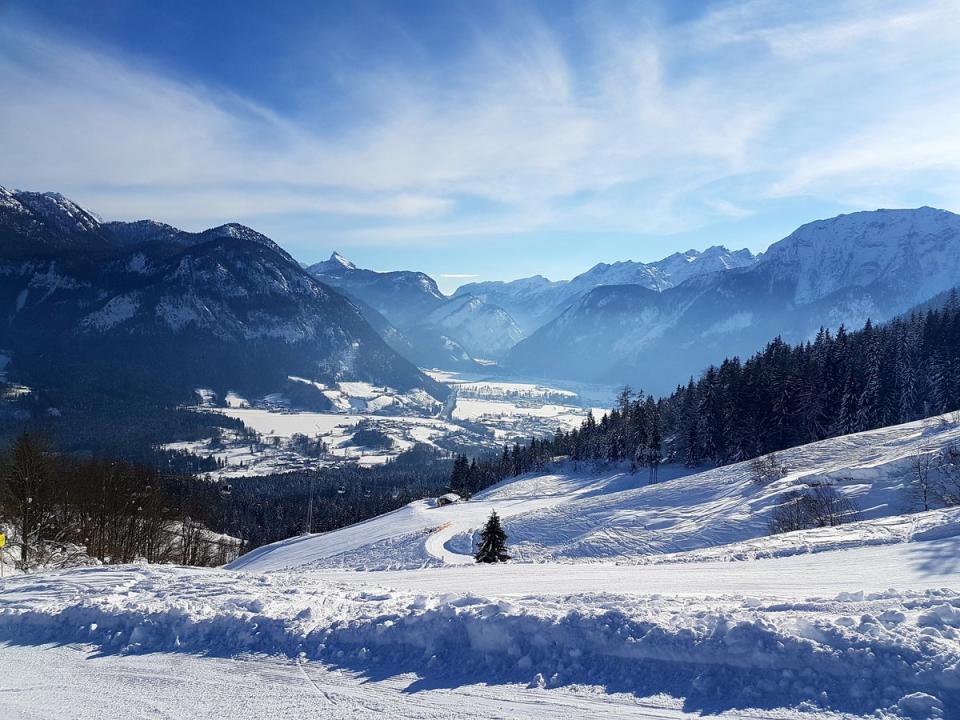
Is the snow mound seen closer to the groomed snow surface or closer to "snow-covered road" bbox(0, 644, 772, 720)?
the groomed snow surface

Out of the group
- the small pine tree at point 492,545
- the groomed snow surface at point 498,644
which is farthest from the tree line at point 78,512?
the small pine tree at point 492,545

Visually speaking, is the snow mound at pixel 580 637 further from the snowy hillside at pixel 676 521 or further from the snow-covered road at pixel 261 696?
the snowy hillside at pixel 676 521

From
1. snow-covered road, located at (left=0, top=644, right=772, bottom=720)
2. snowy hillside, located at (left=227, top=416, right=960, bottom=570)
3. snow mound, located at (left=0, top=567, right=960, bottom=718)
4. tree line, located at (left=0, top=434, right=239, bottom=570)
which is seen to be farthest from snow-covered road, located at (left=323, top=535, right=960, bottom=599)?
tree line, located at (left=0, top=434, right=239, bottom=570)

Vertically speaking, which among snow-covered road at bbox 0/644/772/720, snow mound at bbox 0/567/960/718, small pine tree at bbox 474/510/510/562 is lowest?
small pine tree at bbox 474/510/510/562

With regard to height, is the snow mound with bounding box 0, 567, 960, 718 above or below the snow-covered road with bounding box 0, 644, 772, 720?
above

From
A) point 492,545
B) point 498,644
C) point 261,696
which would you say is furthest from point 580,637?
point 492,545

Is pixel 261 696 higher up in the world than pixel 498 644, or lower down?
lower down

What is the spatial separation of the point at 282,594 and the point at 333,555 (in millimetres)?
31805

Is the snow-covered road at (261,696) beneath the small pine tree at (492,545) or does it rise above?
above

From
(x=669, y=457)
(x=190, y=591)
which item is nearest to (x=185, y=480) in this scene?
(x=669, y=457)

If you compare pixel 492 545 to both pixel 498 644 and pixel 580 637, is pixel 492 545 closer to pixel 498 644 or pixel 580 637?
pixel 498 644

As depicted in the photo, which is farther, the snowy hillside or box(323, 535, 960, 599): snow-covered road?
the snowy hillside

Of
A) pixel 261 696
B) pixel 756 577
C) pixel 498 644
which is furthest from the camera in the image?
pixel 756 577

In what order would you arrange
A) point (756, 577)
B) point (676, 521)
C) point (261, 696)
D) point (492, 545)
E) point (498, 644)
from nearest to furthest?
1. point (261, 696)
2. point (498, 644)
3. point (756, 577)
4. point (492, 545)
5. point (676, 521)
